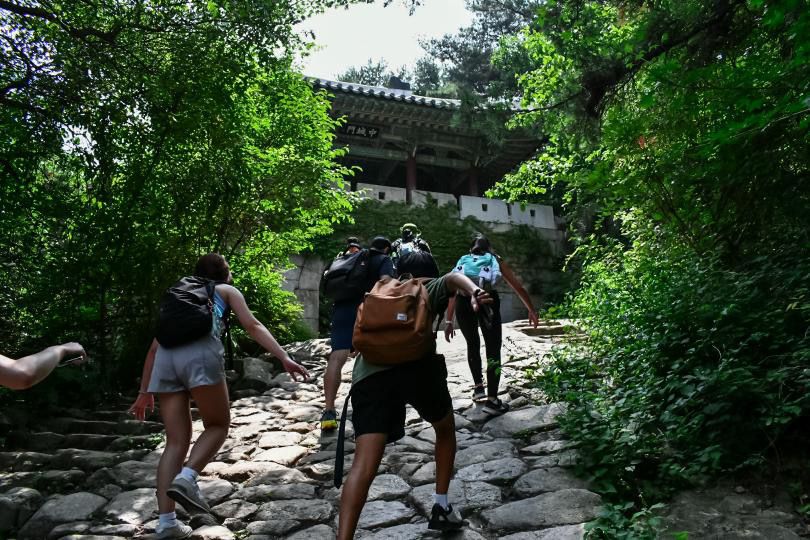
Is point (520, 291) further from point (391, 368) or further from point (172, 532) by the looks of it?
point (172, 532)

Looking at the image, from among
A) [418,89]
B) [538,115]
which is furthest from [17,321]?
[418,89]

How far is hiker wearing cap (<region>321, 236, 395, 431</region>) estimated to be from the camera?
4.93 meters

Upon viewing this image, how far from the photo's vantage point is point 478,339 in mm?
5141

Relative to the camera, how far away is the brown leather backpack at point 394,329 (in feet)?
8.79

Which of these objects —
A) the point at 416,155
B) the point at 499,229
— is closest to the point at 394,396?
the point at 499,229

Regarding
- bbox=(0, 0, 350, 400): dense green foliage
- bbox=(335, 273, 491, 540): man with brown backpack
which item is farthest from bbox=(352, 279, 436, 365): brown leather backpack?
bbox=(0, 0, 350, 400): dense green foliage

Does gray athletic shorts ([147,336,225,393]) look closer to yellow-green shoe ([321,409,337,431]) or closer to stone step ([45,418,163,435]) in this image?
yellow-green shoe ([321,409,337,431])

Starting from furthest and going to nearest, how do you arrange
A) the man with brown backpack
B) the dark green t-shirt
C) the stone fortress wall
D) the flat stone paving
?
1. the stone fortress wall
2. the flat stone paving
3. the dark green t-shirt
4. the man with brown backpack

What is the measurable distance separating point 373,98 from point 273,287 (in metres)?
6.68

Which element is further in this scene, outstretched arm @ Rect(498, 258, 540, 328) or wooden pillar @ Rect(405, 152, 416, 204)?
wooden pillar @ Rect(405, 152, 416, 204)

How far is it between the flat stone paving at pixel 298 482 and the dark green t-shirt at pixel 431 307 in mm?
992

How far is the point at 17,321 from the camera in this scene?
253 inches

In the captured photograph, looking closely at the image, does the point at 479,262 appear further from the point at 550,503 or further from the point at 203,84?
the point at 203,84

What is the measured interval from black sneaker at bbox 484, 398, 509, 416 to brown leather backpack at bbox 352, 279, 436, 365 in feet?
8.31
